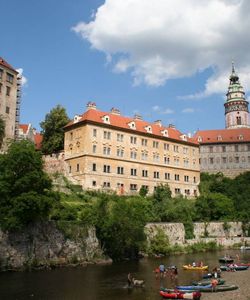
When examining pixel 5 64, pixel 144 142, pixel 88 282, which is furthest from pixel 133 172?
pixel 88 282

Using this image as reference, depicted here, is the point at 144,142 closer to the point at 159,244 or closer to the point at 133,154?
the point at 133,154

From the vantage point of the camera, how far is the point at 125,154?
215ft

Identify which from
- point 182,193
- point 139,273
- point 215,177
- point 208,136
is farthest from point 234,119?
point 139,273

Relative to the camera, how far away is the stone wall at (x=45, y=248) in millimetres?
37125

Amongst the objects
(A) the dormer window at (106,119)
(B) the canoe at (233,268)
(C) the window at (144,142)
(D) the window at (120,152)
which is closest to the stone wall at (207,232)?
(B) the canoe at (233,268)

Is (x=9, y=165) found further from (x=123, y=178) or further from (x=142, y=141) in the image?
(x=142, y=141)

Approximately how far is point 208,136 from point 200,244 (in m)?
51.3

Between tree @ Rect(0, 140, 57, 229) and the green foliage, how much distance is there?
53.0 ft

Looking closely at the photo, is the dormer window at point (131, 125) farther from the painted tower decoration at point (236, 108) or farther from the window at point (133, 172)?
the painted tower decoration at point (236, 108)

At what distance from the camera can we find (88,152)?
60.8m

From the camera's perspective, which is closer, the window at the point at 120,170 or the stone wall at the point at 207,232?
the stone wall at the point at 207,232

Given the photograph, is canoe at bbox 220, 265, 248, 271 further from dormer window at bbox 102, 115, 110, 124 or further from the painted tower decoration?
the painted tower decoration

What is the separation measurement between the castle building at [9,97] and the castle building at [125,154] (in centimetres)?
932

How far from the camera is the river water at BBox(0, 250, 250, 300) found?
88.9 feet
